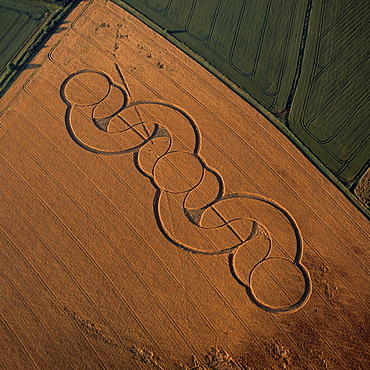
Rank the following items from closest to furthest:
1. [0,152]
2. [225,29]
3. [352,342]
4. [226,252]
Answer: [352,342]
[226,252]
[0,152]
[225,29]

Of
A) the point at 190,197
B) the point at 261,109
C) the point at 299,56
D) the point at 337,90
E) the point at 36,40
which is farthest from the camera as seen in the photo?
the point at 36,40

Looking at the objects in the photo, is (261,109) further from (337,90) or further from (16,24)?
(16,24)

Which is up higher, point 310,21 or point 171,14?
point 310,21

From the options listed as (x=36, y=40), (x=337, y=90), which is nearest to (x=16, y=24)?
(x=36, y=40)

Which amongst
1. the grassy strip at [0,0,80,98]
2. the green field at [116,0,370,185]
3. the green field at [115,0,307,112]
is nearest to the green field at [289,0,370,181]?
the green field at [116,0,370,185]

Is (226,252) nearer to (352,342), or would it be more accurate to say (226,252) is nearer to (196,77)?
(352,342)

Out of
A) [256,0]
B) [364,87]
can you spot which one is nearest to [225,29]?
[256,0]
